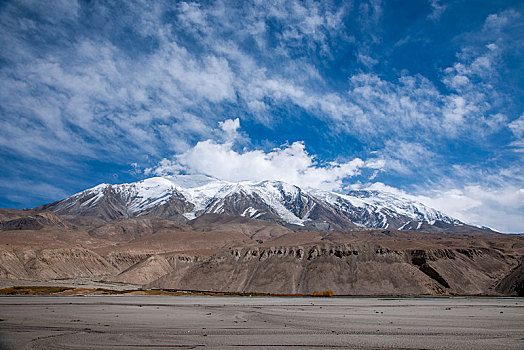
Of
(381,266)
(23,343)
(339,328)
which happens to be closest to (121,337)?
(23,343)

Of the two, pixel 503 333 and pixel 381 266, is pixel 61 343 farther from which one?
pixel 381 266

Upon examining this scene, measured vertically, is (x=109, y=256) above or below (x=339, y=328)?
above

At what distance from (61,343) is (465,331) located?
2191 centimetres

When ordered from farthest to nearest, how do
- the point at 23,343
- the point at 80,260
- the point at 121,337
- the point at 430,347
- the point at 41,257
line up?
the point at 80,260 < the point at 41,257 < the point at 121,337 < the point at 23,343 < the point at 430,347

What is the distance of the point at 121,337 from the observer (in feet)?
65.8

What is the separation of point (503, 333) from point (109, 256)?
553 feet

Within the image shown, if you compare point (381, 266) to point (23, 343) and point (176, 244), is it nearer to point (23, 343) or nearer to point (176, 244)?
point (23, 343)

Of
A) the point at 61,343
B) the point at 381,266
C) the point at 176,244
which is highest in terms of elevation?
the point at 176,244

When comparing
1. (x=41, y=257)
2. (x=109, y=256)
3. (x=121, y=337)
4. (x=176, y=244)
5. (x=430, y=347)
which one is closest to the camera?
(x=430, y=347)

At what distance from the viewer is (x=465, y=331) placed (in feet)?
72.0

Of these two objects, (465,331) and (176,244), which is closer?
(465,331)

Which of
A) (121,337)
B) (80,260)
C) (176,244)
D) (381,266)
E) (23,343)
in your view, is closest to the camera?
(23,343)


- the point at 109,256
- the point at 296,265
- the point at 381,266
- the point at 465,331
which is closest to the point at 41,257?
the point at 109,256

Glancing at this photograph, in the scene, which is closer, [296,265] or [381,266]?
[381,266]
